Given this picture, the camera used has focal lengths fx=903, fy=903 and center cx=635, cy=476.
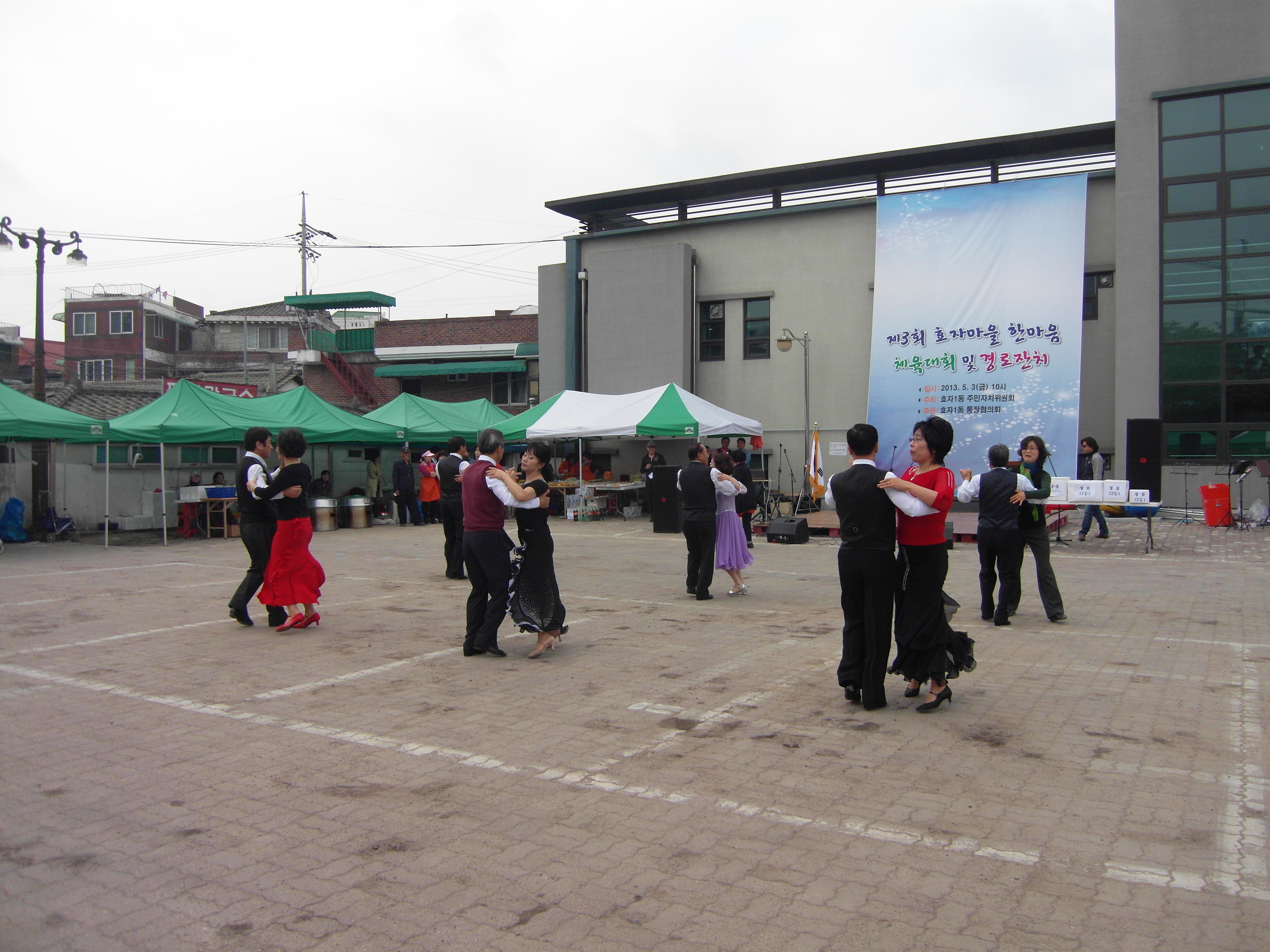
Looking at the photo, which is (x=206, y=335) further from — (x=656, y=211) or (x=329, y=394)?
(x=656, y=211)

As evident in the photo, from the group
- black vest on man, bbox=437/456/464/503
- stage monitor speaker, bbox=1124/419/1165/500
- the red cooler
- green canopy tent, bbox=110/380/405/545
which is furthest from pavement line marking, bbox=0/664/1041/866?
stage monitor speaker, bbox=1124/419/1165/500

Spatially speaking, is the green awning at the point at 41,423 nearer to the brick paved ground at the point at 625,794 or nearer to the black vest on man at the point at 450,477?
the brick paved ground at the point at 625,794

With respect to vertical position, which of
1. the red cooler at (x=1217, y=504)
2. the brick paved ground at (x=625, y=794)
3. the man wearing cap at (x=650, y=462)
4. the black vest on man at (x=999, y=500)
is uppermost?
the man wearing cap at (x=650, y=462)

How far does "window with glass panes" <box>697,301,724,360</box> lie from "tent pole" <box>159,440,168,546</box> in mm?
14143

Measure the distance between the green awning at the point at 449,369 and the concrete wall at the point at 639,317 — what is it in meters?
9.04

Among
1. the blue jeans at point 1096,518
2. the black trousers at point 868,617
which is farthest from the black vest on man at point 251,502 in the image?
the blue jeans at point 1096,518

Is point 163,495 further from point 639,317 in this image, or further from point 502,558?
point 639,317

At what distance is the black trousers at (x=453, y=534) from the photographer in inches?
463

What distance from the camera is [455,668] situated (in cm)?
699

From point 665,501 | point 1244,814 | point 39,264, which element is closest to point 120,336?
point 39,264

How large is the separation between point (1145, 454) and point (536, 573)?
17.7 metres

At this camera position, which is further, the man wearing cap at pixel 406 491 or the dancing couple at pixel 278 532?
the man wearing cap at pixel 406 491

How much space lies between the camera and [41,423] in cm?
1591

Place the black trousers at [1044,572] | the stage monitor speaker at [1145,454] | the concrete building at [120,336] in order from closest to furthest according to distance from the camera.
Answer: the black trousers at [1044,572], the stage monitor speaker at [1145,454], the concrete building at [120,336]
